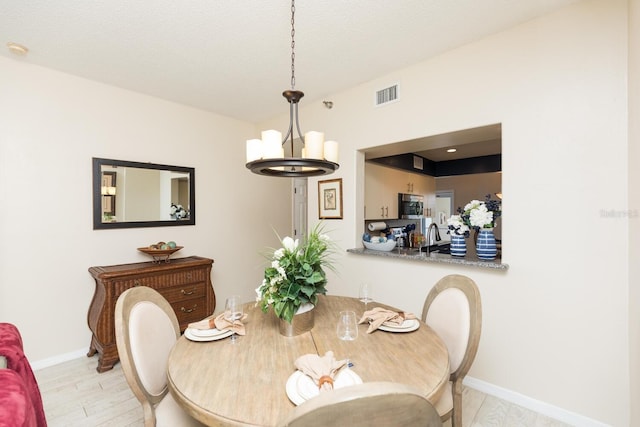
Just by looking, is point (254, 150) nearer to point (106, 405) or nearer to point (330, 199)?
point (330, 199)

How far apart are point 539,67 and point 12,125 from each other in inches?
168

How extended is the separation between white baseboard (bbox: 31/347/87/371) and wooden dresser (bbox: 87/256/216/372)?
0.10 meters

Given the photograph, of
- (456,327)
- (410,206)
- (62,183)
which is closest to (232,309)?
(456,327)

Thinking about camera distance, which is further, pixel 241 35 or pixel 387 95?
pixel 387 95

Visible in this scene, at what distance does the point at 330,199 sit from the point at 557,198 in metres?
2.05

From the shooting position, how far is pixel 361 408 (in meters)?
0.69

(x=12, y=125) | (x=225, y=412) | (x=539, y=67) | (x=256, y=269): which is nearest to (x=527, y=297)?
(x=539, y=67)

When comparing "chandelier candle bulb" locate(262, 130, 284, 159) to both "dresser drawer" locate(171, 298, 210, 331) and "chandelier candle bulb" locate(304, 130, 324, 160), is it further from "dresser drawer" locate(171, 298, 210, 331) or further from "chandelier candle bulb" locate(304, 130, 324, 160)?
"dresser drawer" locate(171, 298, 210, 331)

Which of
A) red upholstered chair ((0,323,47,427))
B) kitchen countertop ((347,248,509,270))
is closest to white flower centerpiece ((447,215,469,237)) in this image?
kitchen countertop ((347,248,509,270))

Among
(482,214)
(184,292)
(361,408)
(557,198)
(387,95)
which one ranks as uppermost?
(387,95)

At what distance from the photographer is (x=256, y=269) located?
175 inches

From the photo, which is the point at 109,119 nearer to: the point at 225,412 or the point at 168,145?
the point at 168,145

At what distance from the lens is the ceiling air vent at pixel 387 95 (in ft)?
9.37

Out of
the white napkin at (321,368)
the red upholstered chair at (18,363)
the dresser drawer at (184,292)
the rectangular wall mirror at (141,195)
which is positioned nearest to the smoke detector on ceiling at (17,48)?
the rectangular wall mirror at (141,195)
